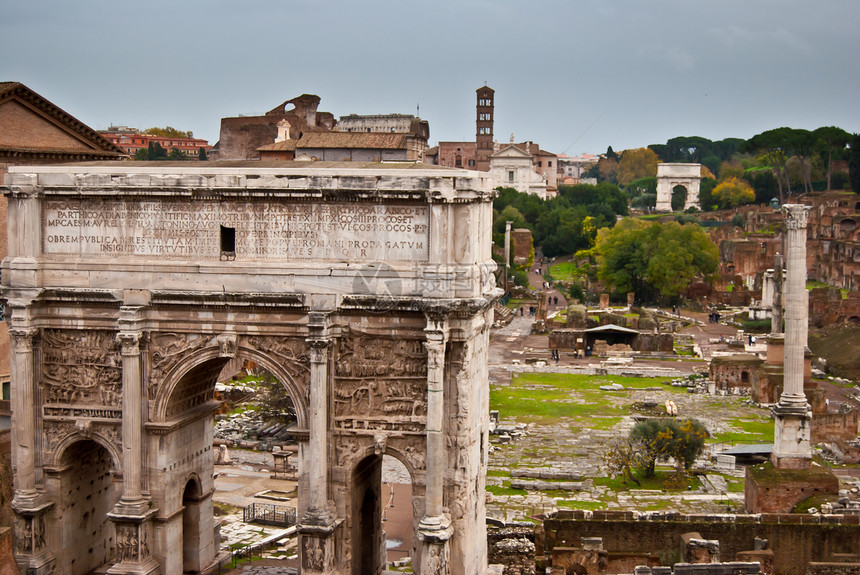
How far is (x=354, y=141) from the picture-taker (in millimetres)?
45938

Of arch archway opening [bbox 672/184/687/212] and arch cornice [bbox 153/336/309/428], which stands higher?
arch archway opening [bbox 672/184/687/212]

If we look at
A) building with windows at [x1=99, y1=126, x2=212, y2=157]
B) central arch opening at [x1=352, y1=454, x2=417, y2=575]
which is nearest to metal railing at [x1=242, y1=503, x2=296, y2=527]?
central arch opening at [x1=352, y1=454, x2=417, y2=575]

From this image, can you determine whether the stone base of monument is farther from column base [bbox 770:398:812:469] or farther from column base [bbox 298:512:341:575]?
column base [bbox 298:512:341:575]

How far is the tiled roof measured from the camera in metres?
44.0

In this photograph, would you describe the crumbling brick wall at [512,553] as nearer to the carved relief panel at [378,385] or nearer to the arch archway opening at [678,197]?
the carved relief panel at [378,385]

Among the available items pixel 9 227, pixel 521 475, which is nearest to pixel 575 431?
pixel 521 475

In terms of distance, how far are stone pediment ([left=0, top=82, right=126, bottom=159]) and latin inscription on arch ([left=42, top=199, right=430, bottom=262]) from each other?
38.9ft

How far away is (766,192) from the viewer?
109m

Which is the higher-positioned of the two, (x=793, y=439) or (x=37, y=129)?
(x=37, y=129)

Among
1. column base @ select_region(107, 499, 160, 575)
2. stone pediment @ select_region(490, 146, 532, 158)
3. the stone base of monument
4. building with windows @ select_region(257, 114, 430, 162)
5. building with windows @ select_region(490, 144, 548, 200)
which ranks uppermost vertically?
stone pediment @ select_region(490, 146, 532, 158)

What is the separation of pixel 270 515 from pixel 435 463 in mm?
8736

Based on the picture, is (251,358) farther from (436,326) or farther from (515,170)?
(515,170)

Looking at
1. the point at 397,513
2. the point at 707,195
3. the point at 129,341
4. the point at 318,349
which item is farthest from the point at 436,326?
the point at 707,195

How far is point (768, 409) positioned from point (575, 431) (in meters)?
8.66
